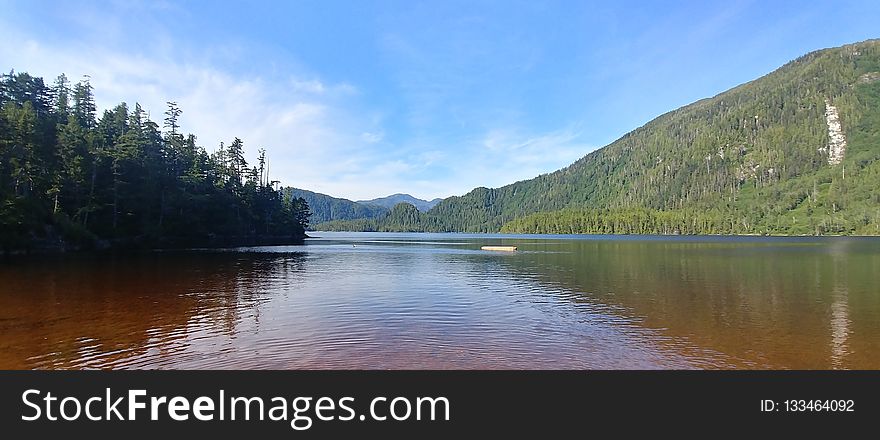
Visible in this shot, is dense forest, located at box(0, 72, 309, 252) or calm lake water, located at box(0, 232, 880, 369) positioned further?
dense forest, located at box(0, 72, 309, 252)

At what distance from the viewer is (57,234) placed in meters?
68.9

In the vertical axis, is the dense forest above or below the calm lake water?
above

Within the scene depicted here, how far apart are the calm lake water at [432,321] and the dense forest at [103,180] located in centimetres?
2863

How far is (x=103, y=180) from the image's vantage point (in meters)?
80.8

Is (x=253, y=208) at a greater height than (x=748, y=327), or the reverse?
(x=253, y=208)

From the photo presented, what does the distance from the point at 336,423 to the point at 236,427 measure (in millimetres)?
2305

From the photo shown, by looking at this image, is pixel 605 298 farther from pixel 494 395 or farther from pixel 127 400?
pixel 127 400

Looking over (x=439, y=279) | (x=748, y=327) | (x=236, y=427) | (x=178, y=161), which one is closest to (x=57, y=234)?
(x=178, y=161)

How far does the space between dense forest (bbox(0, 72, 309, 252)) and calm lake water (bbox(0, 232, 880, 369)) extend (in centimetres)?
2863

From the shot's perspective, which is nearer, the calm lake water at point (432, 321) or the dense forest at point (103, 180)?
the calm lake water at point (432, 321)

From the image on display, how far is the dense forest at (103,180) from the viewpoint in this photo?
6353 centimetres

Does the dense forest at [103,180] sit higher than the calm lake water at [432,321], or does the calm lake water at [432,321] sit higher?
the dense forest at [103,180]

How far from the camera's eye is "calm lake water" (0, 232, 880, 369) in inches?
673

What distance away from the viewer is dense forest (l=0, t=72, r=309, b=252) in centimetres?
6353
